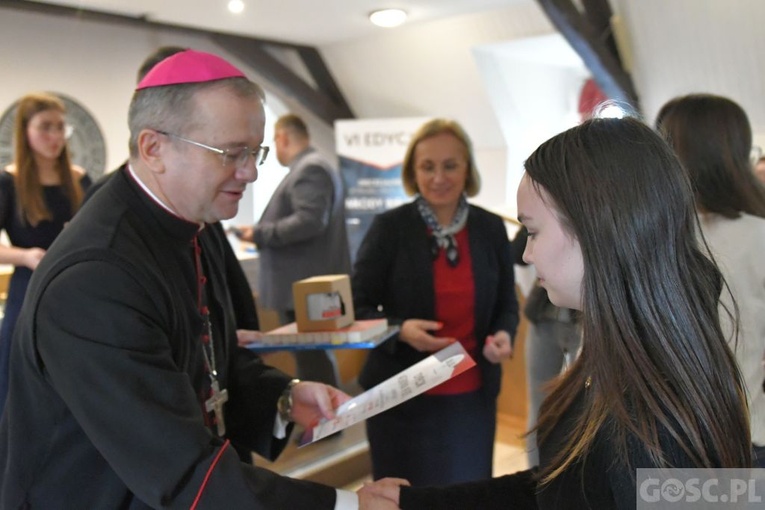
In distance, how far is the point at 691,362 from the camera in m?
0.90

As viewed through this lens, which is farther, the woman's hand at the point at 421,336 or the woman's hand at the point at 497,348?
the woman's hand at the point at 497,348

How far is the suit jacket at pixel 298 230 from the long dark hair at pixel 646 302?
2784 mm

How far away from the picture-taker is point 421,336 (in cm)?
191

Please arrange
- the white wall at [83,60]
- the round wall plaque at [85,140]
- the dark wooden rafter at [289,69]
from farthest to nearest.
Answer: the dark wooden rafter at [289,69], the round wall plaque at [85,140], the white wall at [83,60]

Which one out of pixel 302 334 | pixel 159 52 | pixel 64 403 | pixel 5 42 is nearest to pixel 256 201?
pixel 5 42

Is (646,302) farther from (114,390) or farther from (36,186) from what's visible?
(36,186)

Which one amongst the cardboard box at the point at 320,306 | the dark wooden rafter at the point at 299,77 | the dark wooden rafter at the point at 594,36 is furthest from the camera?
the dark wooden rafter at the point at 299,77

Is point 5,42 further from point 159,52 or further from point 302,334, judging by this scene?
point 302,334

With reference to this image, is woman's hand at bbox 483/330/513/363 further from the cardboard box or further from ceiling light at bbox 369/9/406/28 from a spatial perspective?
ceiling light at bbox 369/9/406/28

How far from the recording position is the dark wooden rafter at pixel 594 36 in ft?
13.3

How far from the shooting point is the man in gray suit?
12.0ft

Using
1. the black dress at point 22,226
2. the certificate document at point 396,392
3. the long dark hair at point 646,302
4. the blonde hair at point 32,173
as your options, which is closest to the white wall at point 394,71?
the blonde hair at point 32,173

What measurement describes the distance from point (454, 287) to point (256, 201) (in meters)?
5.46

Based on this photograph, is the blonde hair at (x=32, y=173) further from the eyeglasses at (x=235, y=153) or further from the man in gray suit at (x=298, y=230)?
the eyeglasses at (x=235, y=153)
